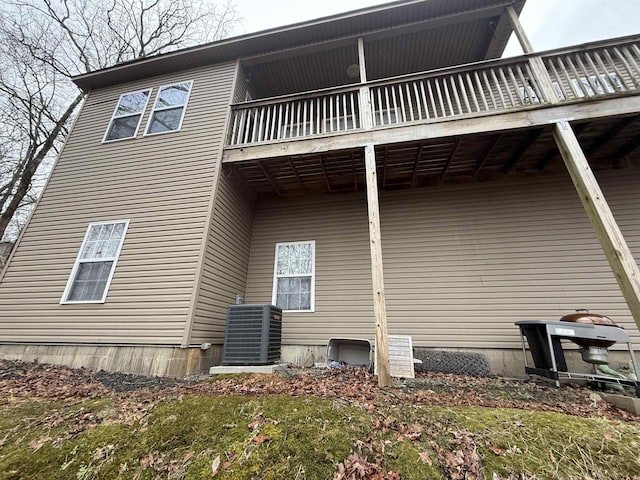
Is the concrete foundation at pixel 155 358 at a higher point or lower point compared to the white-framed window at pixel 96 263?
lower

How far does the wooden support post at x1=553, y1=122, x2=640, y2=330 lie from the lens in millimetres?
3631

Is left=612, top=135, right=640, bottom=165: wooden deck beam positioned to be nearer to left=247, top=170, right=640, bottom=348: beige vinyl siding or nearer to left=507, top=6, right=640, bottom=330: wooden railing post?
left=247, top=170, right=640, bottom=348: beige vinyl siding

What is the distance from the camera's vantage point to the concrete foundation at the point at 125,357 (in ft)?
15.0

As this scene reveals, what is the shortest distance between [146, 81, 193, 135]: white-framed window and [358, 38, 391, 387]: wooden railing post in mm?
4481

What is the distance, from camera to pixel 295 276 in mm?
6621

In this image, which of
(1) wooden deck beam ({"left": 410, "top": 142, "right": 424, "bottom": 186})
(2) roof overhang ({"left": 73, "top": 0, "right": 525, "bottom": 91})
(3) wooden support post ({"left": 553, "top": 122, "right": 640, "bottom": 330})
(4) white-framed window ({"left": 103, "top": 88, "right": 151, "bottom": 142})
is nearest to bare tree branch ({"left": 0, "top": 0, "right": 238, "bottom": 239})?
(2) roof overhang ({"left": 73, "top": 0, "right": 525, "bottom": 91})

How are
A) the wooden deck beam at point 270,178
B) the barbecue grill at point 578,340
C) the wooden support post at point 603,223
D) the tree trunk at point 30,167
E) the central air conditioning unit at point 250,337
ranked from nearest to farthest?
the wooden support post at point 603,223
the barbecue grill at point 578,340
the central air conditioning unit at point 250,337
the wooden deck beam at point 270,178
the tree trunk at point 30,167

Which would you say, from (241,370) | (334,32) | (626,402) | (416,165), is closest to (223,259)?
(241,370)

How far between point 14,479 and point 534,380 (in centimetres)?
627

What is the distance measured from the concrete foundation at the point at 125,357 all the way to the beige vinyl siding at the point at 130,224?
0.53ft

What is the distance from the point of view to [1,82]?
10.2 metres

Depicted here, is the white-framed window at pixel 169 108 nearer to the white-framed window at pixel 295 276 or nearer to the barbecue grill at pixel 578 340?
the white-framed window at pixel 295 276

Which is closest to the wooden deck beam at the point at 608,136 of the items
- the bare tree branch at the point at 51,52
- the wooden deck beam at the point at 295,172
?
the wooden deck beam at the point at 295,172

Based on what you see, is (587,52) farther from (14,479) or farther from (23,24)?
(23,24)
